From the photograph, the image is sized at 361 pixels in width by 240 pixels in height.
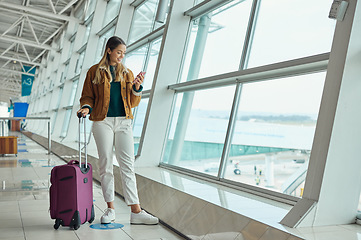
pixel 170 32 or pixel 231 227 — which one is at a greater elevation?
pixel 170 32

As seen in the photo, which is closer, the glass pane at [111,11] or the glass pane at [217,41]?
the glass pane at [217,41]

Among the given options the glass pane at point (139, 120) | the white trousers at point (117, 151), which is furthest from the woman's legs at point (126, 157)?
the glass pane at point (139, 120)

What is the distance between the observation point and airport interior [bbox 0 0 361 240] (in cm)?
237

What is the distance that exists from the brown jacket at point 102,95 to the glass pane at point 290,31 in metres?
1.34

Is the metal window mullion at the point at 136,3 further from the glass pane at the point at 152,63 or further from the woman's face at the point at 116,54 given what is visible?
the woman's face at the point at 116,54

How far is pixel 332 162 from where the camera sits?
236cm

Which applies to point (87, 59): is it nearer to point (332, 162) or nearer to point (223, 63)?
point (223, 63)

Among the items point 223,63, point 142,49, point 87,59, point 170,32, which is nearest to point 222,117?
point 223,63

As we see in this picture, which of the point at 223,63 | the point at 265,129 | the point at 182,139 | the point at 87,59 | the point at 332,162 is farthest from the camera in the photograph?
the point at 87,59

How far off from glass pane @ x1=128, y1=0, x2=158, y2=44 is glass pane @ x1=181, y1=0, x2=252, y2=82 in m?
2.21

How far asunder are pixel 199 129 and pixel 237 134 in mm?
879

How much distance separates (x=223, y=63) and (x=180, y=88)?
75cm

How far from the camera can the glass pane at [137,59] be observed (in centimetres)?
736

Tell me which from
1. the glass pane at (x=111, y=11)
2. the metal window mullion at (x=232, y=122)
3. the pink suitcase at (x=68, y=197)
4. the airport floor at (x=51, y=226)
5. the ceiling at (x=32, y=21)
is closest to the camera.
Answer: the airport floor at (x=51, y=226)
